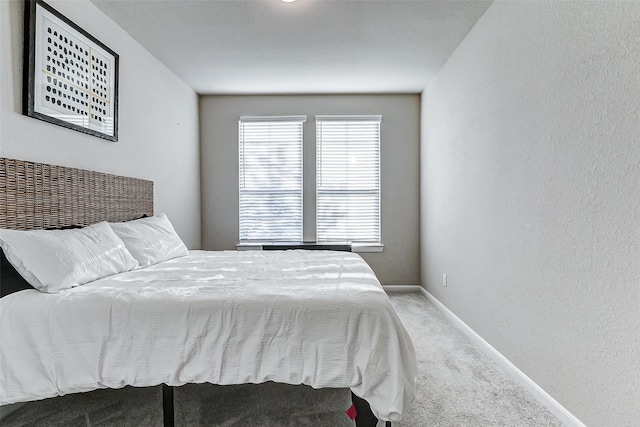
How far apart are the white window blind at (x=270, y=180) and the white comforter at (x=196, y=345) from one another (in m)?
3.01

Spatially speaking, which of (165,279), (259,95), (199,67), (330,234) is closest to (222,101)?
(259,95)

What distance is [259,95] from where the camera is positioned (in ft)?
14.6

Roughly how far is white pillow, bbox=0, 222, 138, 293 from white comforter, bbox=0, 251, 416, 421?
0.42 feet

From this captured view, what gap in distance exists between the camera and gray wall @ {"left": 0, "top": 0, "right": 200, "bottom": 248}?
1.85 metres

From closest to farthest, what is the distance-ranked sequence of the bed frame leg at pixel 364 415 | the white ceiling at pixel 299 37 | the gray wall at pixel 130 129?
the bed frame leg at pixel 364 415 < the gray wall at pixel 130 129 < the white ceiling at pixel 299 37

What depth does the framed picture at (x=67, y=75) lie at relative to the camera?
1929 mm

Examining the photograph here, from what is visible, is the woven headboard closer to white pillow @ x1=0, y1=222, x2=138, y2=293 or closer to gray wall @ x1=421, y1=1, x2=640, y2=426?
white pillow @ x1=0, y1=222, x2=138, y2=293

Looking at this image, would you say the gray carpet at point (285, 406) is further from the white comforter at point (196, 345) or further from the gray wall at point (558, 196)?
the white comforter at point (196, 345)

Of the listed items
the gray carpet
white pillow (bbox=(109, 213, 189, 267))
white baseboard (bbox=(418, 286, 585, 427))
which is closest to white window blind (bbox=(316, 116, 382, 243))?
white baseboard (bbox=(418, 286, 585, 427))

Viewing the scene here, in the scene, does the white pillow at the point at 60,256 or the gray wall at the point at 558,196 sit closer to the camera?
the gray wall at the point at 558,196

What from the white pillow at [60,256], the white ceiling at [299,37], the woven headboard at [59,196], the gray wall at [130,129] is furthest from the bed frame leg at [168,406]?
the white ceiling at [299,37]

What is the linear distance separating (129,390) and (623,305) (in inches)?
101

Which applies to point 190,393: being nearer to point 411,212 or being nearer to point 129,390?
point 129,390

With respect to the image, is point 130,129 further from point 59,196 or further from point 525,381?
point 525,381
